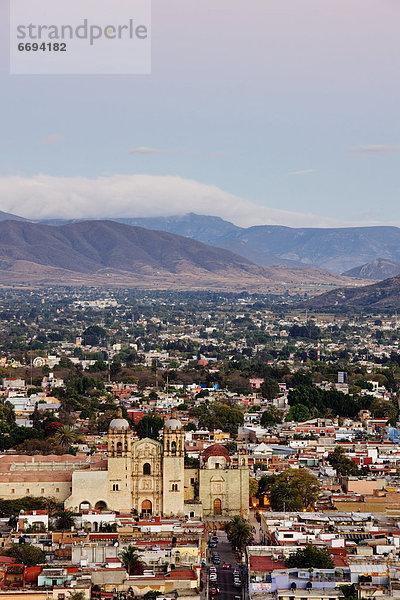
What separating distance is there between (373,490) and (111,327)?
139 m

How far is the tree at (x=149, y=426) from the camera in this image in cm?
→ 6538

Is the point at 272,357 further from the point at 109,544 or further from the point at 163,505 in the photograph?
the point at 109,544

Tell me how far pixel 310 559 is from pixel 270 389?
55.1 m

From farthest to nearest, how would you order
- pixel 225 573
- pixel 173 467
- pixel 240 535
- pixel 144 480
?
pixel 144 480
pixel 173 467
pixel 240 535
pixel 225 573

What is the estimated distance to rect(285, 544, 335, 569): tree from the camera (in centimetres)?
3875

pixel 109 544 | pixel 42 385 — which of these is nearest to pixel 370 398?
pixel 42 385

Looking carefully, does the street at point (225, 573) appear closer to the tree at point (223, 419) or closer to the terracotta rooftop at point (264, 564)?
the terracotta rooftop at point (264, 564)

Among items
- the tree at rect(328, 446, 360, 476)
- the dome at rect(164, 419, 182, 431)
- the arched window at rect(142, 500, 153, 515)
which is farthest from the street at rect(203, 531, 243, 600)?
the tree at rect(328, 446, 360, 476)

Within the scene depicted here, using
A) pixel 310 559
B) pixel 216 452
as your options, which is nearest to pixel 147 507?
pixel 216 452

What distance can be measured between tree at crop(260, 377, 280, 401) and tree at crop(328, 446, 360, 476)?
A: 96.7 feet

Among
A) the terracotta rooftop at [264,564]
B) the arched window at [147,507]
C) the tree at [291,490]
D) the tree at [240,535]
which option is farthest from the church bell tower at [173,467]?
the terracotta rooftop at [264,564]

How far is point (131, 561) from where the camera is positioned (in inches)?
1561

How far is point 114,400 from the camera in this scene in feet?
291

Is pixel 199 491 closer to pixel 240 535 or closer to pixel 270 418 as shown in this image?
pixel 240 535
